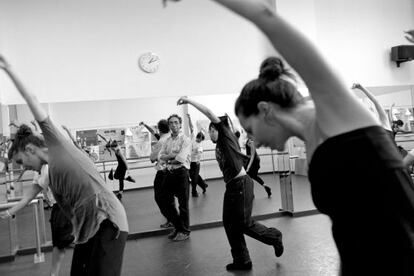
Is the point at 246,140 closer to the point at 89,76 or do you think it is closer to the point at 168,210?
the point at 168,210

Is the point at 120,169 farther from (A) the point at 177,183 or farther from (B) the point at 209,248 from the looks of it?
(B) the point at 209,248

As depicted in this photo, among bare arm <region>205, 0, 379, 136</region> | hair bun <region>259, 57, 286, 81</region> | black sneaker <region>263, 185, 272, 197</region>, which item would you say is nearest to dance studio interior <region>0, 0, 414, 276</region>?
black sneaker <region>263, 185, 272, 197</region>

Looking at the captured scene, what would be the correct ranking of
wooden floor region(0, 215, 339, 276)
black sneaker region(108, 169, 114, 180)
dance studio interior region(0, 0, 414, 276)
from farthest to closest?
black sneaker region(108, 169, 114, 180), wooden floor region(0, 215, 339, 276), dance studio interior region(0, 0, 414, 276)

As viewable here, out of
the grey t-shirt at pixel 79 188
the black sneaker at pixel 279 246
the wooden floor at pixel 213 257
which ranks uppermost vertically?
the grey t-shirt at pixel 79 188

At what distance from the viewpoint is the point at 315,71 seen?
855 millimetres

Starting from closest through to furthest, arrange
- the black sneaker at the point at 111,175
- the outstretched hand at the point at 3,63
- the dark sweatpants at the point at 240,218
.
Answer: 1. the outstretched hand at the point at 3,63
2. the dark sweatpants at the point at 240,218
3. the black sneaker at the point at 111,175

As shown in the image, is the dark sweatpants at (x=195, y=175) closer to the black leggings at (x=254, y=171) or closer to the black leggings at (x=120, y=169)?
the black leggings at (x=254, y=171)

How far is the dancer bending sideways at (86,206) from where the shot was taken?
6.32 feet

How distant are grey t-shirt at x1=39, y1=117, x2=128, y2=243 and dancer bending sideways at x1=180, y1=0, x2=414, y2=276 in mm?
1304

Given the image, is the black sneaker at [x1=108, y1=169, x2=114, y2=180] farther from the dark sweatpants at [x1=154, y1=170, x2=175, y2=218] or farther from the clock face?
the clock face

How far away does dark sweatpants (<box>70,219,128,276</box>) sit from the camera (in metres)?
1.94

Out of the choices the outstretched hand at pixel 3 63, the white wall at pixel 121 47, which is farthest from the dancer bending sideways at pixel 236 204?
the white wall at pixel 121 47

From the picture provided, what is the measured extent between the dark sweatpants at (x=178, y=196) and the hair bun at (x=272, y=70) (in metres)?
4.14

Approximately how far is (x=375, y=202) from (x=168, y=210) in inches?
175
